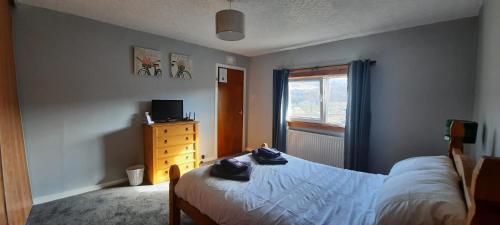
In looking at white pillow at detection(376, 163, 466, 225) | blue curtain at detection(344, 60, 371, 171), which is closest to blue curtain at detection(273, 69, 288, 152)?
Result: blue curtain at detection(344, 60, 371, 171)

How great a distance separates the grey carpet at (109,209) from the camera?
2141 millimetres

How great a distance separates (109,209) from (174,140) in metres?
1.15

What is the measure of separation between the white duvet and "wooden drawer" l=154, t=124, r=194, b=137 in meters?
1.33

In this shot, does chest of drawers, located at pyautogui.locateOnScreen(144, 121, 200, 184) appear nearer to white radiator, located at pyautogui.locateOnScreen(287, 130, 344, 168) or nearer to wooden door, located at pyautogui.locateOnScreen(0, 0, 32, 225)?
wooden door, located at pyautogui.locateOnScreen(0, 0, 32, 225)

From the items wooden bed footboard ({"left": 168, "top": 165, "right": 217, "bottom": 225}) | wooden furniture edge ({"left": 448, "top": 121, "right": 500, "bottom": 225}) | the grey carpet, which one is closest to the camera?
wooden furniture edge ({"left": 448, "top": 121, "right": 500, "bottom": 225})

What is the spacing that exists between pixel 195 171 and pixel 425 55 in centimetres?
298

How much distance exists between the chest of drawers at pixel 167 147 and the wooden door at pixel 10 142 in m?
1.22

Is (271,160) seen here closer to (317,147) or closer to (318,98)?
(317,147)

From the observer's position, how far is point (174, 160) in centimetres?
326

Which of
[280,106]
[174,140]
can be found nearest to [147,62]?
[174,140]

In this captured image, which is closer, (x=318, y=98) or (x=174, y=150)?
(x=174, y=150)

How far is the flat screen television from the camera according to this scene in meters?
3.25

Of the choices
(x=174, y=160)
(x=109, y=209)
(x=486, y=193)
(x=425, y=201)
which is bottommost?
(x=109, y=209)

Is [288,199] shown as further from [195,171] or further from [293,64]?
[293,64]
